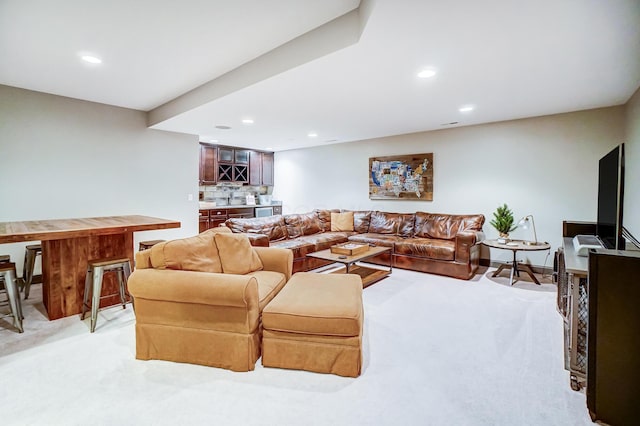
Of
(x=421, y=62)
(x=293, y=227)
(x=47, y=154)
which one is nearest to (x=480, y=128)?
(x=421, y=62)

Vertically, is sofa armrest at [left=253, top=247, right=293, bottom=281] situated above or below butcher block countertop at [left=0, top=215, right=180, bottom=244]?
below

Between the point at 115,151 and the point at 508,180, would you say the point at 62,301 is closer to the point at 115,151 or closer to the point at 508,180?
the point at 115,151

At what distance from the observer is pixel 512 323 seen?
288cm

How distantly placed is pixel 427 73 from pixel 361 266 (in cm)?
303

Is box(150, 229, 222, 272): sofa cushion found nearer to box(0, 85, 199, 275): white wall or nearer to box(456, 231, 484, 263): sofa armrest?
box(0, 85, 199, 275): white wall

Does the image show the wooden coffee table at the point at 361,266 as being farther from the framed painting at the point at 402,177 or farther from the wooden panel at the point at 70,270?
the wooden panel at the point at 70,270

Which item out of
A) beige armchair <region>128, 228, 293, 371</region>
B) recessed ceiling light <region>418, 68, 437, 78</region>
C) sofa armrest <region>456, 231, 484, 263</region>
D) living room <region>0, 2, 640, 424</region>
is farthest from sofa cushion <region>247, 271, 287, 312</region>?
sofa armrest <region>456, 231, 484, 263</region>

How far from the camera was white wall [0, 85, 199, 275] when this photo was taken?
383 centimetres

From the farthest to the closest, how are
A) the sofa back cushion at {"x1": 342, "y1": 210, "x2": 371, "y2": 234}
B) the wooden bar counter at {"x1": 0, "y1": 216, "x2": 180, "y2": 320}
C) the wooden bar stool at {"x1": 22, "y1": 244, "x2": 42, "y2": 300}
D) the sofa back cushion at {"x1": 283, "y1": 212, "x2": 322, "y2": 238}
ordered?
the sofa back cushion at {"x1": 342, "y1": 210, "x2": 371, "y2": 234}, the sofa back cushion at {"x1": 283, "y1": 212, "x2": 322, "y2": 238}, the wooden bar stool at {"x1": 22, "y1": 244, "x2": 42, "y2": 300}, the wooden bar counter at {"x1": 0, "y1": 216, "x2": 180, "y2": 320}

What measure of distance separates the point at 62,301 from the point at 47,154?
2.29 m

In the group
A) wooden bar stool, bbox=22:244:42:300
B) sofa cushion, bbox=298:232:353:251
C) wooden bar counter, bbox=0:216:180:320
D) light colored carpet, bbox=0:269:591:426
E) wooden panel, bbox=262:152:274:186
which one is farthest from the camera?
wooden panel, bbox=262:152:274:186

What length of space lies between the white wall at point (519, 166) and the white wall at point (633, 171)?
602 millimetres

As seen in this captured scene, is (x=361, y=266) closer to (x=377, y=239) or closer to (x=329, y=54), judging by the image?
(x=377, y=239)

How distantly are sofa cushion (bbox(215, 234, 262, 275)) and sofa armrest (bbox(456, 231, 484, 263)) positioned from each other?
2943 millimetres
